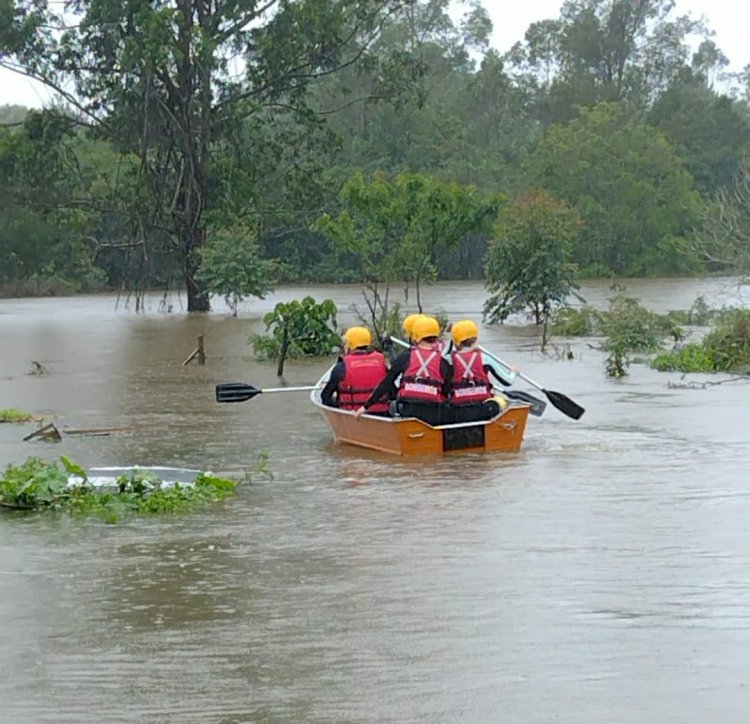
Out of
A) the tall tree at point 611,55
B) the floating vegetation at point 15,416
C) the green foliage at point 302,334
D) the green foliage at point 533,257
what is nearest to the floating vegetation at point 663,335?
the green foliage at point 533,257

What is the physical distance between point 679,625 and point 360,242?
1155 inches

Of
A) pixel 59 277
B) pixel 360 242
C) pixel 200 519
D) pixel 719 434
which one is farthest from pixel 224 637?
pixel 59 277

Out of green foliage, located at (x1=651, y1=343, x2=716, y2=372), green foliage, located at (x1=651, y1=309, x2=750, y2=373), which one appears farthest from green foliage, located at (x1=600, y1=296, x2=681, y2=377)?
green foliage, located at (x1=651, y1=309, x2=750, y2=373)

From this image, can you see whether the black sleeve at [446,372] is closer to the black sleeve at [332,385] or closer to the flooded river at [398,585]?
the flooded river at [398,585]

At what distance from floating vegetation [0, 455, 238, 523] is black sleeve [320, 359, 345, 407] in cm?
370

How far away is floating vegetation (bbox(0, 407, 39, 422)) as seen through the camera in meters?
20.2

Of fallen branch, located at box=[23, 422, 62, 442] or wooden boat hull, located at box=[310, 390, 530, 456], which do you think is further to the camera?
fallen branch, located at box=[23, 422, 62, 442]

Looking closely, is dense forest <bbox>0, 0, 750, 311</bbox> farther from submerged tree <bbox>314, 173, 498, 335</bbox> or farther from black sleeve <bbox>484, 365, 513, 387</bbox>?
black sleeve <bbox>484, 365, 513, 387</bbox>

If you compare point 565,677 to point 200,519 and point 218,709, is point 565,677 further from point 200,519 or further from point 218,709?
point 200,519

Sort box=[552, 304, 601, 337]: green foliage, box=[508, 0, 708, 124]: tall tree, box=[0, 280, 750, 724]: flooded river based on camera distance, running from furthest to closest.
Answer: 1. box=[508, 0, 708, 124]: tall tree
2. box=[552, 304, 601, 337]: green foliage
3. box=[0, 280, 750, 724]: flooded river

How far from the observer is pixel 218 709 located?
23.7 ft

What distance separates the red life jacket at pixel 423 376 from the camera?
16.0 metres

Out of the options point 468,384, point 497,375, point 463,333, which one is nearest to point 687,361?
point 497,375

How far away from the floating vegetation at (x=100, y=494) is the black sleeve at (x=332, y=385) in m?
3.70
